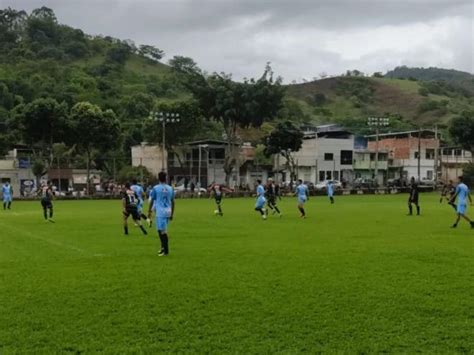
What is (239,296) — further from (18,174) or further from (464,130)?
(464,130)

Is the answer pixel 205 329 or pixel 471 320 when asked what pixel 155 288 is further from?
pixel 471 320

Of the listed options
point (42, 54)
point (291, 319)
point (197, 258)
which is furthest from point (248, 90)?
point (42, 54)

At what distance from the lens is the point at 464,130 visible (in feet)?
250

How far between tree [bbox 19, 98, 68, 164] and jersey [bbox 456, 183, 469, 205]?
1983 inches

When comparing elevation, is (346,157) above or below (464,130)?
below

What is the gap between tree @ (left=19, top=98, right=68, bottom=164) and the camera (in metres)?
63.3

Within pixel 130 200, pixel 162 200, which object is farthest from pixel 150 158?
pixel 162 200

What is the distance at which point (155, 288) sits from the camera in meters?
10.0

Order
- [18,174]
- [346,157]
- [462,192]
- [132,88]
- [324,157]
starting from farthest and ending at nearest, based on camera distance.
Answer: [132,88] → [346,157] → [324,157] → [18,174] → [462,192]

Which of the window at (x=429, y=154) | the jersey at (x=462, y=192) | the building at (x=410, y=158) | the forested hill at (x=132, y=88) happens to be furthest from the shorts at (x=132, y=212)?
the window at (x=429, y=154)

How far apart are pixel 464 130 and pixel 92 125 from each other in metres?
45.2

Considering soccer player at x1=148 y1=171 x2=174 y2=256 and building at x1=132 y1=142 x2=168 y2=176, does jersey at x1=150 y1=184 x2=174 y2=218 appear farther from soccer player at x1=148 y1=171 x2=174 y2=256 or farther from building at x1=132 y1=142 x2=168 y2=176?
building at x1=132 y1=142 x2=168 y2=176

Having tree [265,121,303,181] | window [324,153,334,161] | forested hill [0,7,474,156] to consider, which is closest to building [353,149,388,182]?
window [324,153,334,161]

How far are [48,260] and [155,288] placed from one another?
471 cm
